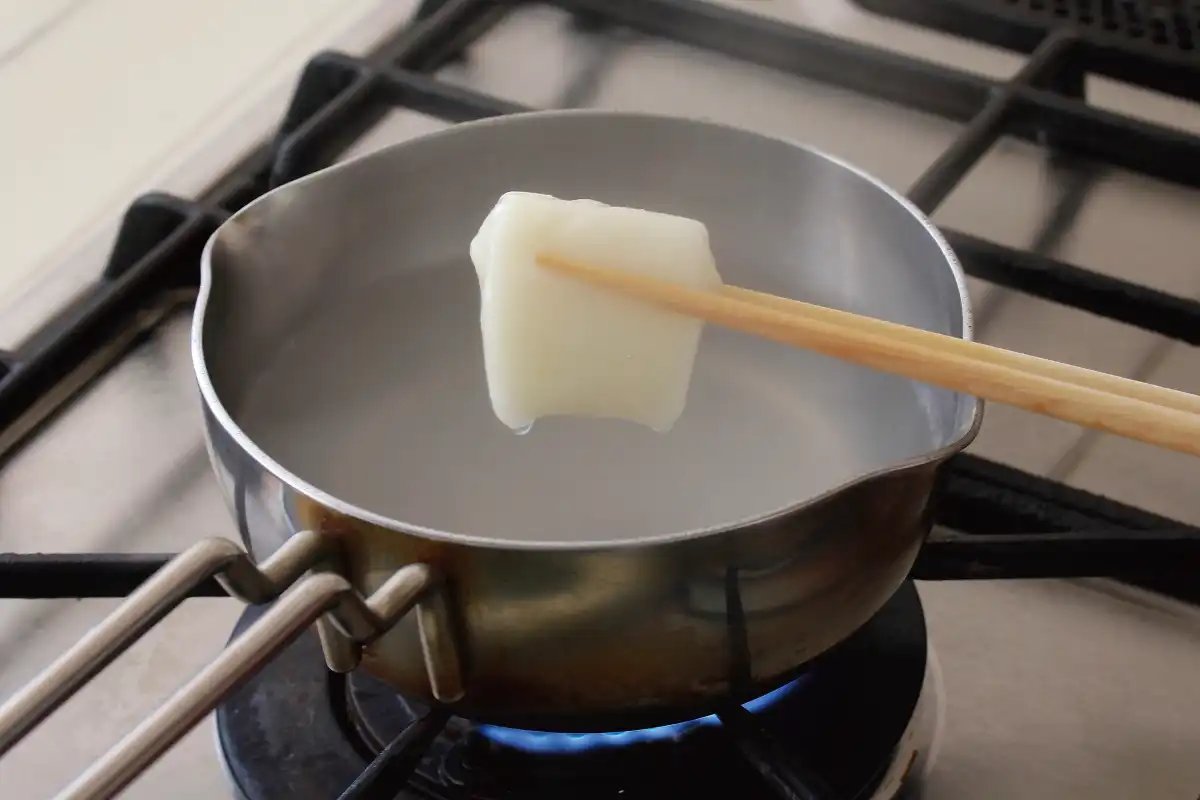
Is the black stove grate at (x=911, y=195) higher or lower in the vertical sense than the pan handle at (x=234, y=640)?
lower

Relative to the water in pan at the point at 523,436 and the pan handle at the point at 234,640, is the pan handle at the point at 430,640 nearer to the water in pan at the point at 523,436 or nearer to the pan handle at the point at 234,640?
the pan handle at the point at 234,640

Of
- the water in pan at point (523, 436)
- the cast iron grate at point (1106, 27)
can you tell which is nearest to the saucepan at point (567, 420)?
the water in pan at point (523, 436)

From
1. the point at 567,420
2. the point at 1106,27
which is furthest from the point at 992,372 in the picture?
the point at 1106,27

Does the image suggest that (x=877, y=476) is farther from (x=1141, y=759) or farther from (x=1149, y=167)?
(x=1149, y=167)

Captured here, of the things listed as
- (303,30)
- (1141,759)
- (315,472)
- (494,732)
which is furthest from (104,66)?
(1141,759)

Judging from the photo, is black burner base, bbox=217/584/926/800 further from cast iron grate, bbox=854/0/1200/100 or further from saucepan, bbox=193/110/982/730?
cast iron grate, bbox=854/0/1200/100

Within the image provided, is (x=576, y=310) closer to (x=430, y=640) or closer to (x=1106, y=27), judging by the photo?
(x=430, y=640)
